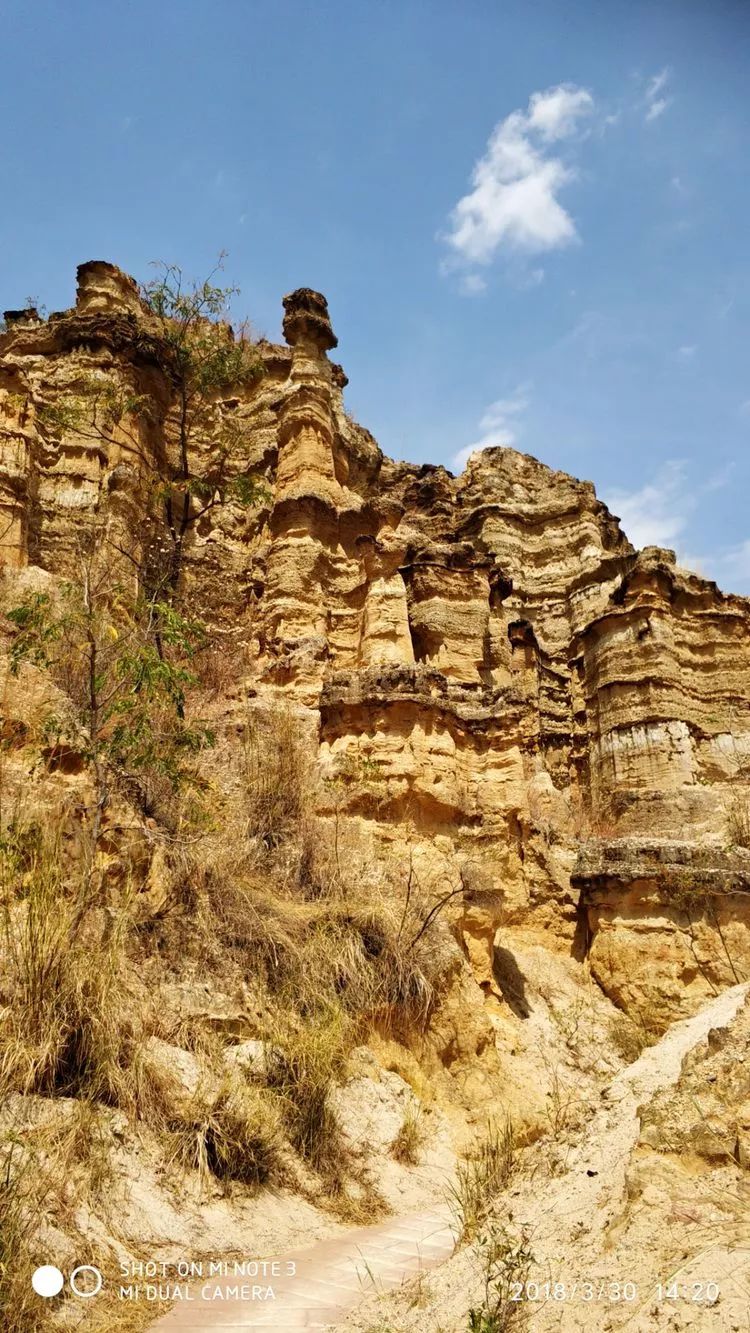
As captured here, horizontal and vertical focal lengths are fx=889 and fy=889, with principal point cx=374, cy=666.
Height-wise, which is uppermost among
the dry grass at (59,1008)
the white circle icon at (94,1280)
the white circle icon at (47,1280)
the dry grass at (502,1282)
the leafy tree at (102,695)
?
the leafy tree at (102,695)

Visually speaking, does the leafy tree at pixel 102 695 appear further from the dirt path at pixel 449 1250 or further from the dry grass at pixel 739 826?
the dry grass at pixel 739 826

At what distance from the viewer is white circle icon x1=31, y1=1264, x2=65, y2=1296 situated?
336 centimetres

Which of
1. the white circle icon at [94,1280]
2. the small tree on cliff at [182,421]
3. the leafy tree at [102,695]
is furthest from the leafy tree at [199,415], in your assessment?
the white circle icon at [94,1280]

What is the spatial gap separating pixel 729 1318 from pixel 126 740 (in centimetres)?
541

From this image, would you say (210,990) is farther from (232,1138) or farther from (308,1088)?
(232,1138)

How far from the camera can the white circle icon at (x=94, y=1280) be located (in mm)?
3592

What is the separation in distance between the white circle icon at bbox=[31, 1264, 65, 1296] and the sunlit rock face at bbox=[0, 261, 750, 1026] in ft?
19.0

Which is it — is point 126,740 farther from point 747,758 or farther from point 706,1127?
point 747,758

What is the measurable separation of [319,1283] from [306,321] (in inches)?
605

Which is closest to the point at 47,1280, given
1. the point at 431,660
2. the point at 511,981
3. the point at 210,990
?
the point at 210,990

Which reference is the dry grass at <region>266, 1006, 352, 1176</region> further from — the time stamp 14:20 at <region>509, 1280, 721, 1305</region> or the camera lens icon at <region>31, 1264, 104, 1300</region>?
the time stamp 14:20 at <region>509, 1280, 721, 1305</region>

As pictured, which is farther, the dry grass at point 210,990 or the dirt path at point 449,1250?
the dry grass at point 210,990

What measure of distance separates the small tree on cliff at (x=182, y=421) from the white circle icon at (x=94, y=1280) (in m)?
9.92

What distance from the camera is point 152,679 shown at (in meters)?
6.91
